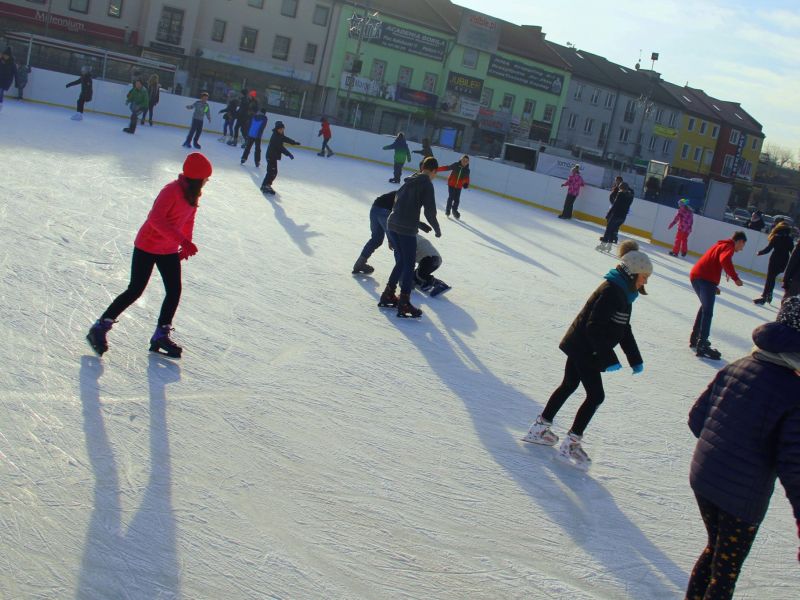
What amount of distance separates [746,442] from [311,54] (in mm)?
→ 43831

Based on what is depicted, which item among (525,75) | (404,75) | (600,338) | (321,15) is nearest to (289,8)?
(321,15)

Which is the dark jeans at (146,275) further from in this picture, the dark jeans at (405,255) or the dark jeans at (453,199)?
the dark jeans at (453,199)

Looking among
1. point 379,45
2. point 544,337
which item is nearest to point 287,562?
point 544,337

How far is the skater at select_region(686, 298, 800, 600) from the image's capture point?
9.12ft

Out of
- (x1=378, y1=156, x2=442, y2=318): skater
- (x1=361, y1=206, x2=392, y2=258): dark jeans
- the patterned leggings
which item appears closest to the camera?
the patterned leggings

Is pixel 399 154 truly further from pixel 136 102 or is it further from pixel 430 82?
pixel 430 82

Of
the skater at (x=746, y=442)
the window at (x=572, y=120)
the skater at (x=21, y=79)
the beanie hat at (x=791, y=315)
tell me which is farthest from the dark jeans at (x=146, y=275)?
the window at (x=572, y=120)

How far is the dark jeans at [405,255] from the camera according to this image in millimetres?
7621

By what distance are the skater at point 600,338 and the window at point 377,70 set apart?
141 feet

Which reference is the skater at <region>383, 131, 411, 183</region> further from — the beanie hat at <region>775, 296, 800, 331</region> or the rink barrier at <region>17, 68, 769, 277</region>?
the beanie hat at <region>775, 296, 800, 331</region>

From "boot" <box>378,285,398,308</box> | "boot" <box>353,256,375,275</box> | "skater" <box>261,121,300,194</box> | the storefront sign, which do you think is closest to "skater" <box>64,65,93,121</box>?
"skater" <box>261,121,300,194</box>

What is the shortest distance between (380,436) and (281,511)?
1.21 meters

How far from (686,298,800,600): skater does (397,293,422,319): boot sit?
4773mm

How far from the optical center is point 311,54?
4431 centimetres
